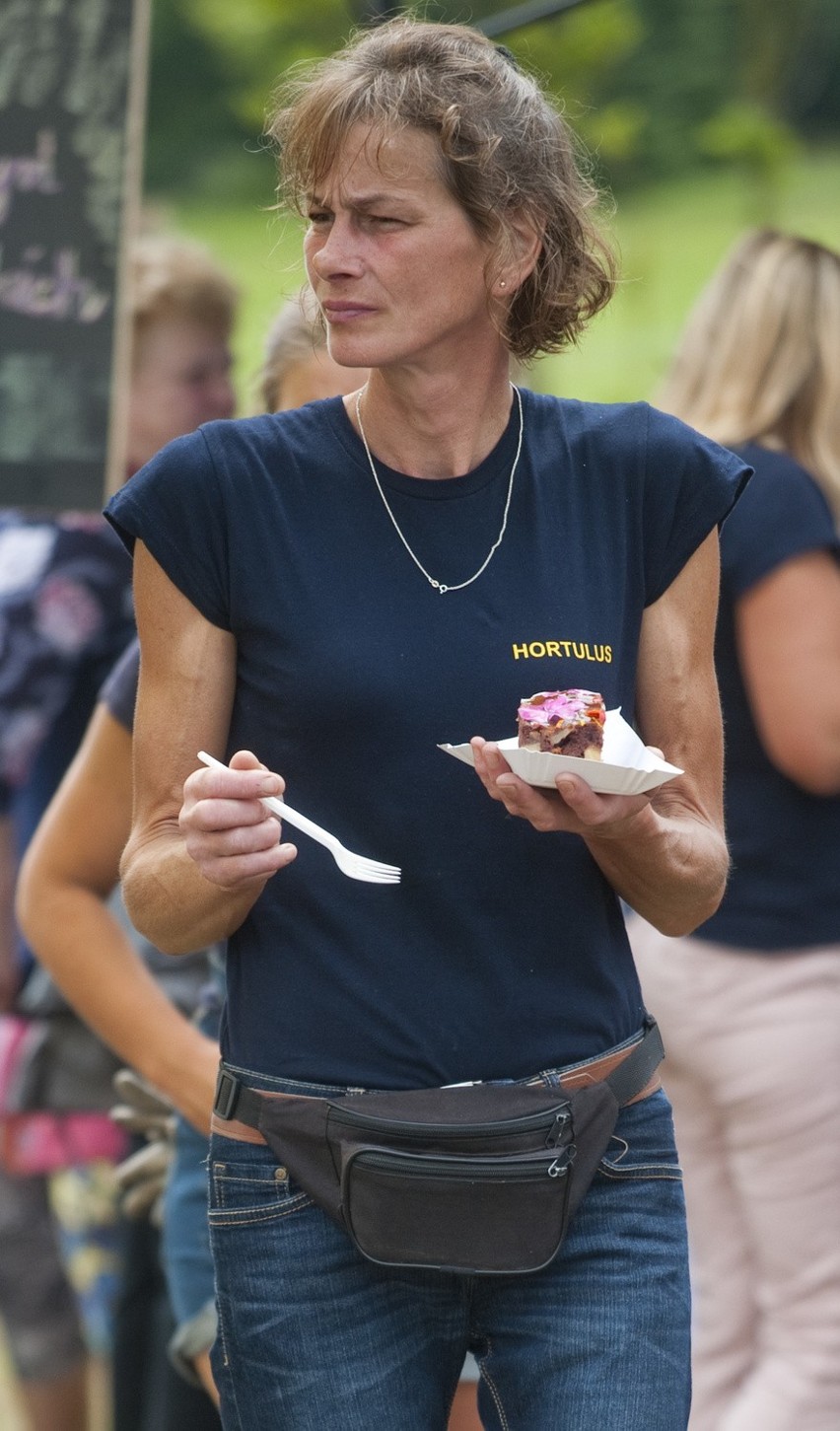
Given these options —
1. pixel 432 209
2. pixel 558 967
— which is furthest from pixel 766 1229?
pixel 432 209

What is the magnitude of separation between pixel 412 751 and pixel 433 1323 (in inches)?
21.5

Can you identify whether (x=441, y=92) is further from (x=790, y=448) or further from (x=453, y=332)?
(x=790, y=448)

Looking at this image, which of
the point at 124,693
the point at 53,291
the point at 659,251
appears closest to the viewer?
the point at 124,693

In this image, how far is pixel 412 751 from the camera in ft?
6.17

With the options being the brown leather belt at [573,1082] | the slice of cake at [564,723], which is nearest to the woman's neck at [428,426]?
the slice of cake at [564,723]

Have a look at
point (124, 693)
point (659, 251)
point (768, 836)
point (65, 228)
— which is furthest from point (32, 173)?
point (659, 251)

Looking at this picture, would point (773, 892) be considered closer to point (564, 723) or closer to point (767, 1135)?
point (767, 1135)

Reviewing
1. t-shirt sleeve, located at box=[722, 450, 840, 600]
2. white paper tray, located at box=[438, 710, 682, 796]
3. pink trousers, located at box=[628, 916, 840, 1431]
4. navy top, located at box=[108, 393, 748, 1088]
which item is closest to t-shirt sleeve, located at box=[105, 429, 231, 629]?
navy top, located at box=[108, 393, 748, 1088]

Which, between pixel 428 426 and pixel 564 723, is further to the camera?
pixel 428 426

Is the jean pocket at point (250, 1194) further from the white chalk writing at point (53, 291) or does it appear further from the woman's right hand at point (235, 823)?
the white chalk writing at point (53, 291)

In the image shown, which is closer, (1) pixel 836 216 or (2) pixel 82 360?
(2) pixel 82 360

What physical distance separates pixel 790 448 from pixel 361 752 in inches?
56.9

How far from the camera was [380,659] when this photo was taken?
188 centimetres

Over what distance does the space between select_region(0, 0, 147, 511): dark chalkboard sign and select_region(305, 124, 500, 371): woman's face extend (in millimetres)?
1628
